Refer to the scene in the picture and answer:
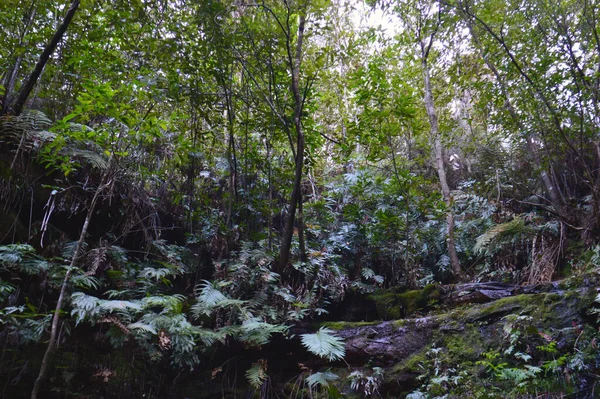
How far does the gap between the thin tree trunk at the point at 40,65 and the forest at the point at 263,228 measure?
3 cm

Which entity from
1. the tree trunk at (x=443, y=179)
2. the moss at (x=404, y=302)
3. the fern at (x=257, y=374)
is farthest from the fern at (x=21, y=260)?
the tree trunk at (x=443, y=179)

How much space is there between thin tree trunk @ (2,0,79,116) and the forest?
0.09 feet

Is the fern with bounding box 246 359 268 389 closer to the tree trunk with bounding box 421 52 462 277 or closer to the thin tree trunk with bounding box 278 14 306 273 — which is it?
the thin tree trunk with bounding box 278 14 306 273

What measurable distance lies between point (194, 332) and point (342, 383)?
1.81m

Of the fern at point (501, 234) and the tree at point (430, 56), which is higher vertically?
the tree at point (430, 56)

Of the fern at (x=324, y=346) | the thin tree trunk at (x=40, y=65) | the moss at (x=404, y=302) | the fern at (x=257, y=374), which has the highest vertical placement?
the thin tree trunk at (x=40, y=65)

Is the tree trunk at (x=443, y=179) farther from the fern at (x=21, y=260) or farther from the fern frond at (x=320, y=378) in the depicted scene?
the fern at (x=21, y=260)

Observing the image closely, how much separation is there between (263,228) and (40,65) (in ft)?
Answer: 12.7

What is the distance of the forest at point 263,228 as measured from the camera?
370 cm

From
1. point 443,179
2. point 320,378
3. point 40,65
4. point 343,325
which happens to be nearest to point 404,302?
point 343,325

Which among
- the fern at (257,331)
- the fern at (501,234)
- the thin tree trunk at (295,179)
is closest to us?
the fern at (257,331)

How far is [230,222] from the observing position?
5.98 meters

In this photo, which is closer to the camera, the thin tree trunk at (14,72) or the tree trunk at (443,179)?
the thin tree trunk at (14,72)

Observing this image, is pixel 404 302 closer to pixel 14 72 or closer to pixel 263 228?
pixel 263 228
